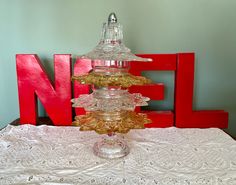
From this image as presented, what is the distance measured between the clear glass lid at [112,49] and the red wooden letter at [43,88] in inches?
15.3

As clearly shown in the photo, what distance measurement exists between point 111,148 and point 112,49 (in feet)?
1.04

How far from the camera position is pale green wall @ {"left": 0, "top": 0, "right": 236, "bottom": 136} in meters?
1.10

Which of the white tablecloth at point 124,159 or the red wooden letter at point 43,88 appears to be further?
the red wooden letter at point 43,88

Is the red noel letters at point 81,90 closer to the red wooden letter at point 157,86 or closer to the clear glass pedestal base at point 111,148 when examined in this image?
the red wooden letter at point 157,86

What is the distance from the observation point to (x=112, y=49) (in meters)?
0.68

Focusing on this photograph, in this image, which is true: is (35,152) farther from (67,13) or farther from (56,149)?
(67,13)

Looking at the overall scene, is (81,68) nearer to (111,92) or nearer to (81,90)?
(81,90)

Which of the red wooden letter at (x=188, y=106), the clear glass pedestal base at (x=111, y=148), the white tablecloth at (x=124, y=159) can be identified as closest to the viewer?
the white tablecloth at (x=124, y=159)

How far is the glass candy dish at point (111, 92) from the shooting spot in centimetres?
65

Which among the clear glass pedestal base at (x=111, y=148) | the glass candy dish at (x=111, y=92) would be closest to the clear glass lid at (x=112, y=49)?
the glass candy dish at (x=111, y=92)

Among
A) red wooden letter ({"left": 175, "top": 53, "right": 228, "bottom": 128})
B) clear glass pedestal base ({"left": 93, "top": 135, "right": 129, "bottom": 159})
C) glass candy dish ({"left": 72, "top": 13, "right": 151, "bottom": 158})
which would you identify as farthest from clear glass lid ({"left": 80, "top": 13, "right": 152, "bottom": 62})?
red wooden letter ({"left": 175, "top": 53, "right": 228, "bottom": 128})

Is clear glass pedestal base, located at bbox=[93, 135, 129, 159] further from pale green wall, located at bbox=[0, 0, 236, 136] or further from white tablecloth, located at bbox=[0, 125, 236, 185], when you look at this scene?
pale green wall, located at bbox=[0, 0, 236, 136]

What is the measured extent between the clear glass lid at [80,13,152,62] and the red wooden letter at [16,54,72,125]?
15.3 inches

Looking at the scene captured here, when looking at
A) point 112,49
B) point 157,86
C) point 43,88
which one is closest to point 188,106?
point 157,86
